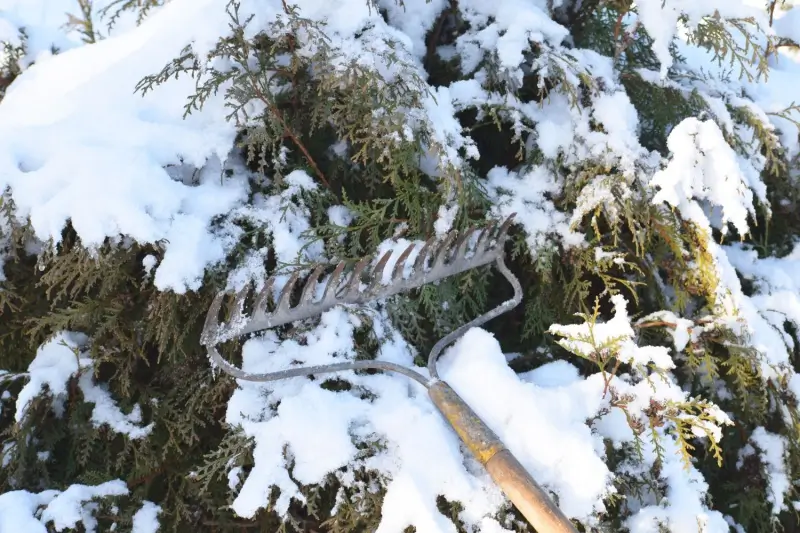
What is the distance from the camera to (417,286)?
1763 millimetres

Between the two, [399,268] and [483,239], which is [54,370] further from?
[483,239]

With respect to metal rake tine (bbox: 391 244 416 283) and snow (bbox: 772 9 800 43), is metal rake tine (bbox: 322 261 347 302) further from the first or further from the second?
snow (bbox: 772 9 800 43)

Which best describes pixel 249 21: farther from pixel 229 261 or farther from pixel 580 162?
pixel 580 162

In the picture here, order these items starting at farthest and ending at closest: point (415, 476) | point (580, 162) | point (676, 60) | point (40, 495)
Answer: point (676, 60)
point (580, 162)
point (40, 495)
point (415, 476)

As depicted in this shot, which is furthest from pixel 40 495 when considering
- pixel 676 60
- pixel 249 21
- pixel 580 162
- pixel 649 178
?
pixel 676 60

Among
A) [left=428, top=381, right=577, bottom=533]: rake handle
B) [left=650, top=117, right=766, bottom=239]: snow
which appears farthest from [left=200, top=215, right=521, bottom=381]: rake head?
[left=650, top=117, right=766, bottom=239]: snow

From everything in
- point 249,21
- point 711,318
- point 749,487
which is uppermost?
point 249,21

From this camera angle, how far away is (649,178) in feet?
5.83

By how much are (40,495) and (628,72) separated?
2.29 m

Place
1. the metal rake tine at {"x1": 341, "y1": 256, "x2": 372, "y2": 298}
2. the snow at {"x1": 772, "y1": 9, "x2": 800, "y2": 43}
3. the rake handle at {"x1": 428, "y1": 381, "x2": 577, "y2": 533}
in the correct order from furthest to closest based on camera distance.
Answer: the snow at {"x1": 772, "y1": 9, "x2": 800, "y2": 43} → the metal rake tine at {"x1": 341, "y1": 256, "x2": 372, "y2": 298} → the rake handle at {"x1": 428, "y1": 381, "x2": 577, "y2": 533}

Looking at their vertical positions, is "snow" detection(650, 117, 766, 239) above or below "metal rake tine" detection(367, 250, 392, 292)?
above

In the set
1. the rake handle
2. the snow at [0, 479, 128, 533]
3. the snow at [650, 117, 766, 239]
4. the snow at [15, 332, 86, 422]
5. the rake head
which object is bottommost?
the snow at [0, 479, 128, 533]

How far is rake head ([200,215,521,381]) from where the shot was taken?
153 cm

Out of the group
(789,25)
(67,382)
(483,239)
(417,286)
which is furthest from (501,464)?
(789,25)
